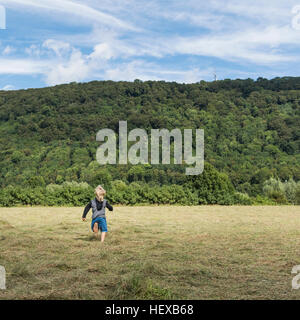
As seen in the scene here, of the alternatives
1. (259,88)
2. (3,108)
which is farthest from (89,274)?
(259,88)

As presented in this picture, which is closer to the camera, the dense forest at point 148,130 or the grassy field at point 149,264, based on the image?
the grassy field at point 149,264

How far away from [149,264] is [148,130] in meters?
50.6

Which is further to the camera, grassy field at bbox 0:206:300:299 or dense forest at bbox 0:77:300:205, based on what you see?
dense forest at bbox 0:77:300:205

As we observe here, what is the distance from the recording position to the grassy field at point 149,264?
4801mm

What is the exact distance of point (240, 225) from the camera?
1276cm

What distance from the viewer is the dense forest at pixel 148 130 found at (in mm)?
24719

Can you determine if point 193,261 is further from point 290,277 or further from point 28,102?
point 28,102

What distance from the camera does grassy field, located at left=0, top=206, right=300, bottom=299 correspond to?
480 cm

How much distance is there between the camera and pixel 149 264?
5910 millimetres

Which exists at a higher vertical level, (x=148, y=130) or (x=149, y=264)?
(x=148, y=130)

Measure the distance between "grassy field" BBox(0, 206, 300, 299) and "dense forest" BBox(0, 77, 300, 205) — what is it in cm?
1342

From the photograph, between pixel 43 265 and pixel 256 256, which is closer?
pixel 43 265

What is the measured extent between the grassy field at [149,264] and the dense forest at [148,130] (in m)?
13.4

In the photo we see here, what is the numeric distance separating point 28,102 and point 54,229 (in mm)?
53478
